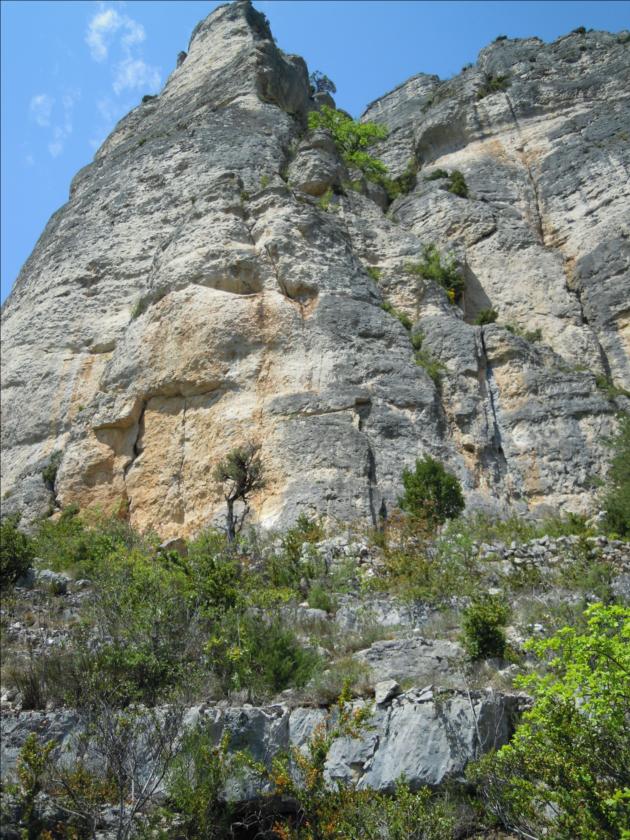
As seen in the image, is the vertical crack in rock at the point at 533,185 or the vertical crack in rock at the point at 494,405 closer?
the vertical crack in rock at the point at 494,405

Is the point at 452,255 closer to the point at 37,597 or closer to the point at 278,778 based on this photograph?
the point at 37,597

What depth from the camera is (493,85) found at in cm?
2572

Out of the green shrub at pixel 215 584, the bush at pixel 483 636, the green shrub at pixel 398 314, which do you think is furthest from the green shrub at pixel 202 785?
the green shrub at pixel 398 314

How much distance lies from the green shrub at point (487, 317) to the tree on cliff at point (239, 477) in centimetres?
751

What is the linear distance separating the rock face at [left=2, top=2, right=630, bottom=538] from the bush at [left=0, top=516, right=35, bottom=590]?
3746mm

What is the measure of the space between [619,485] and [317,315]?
6.85m

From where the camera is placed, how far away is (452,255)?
1853cm

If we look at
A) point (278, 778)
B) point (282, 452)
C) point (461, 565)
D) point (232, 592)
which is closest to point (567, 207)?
point (282, 452)

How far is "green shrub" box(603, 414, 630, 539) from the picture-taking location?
10883mm

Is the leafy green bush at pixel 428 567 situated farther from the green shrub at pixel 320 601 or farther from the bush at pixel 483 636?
the bush at pixel 483 636

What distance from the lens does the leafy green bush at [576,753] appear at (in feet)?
13.9

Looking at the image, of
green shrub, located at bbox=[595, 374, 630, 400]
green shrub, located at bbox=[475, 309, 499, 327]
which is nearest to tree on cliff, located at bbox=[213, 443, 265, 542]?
green shrub, located at bbox=[595, 374, 630, 400]

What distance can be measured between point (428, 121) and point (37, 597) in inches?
878

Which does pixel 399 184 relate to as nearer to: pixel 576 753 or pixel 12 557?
pixel 12 557
